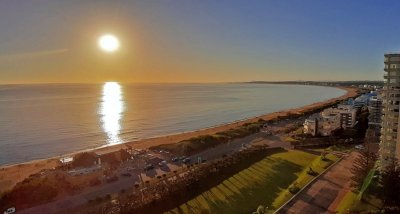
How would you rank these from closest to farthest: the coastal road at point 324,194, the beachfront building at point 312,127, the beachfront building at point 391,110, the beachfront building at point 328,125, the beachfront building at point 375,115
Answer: the coastal road at point 324,194
the beachfront building at point 391,110
the beachfront building at point 328,125
the beachfront building at point 312,127
the beachfront building at point 375,115

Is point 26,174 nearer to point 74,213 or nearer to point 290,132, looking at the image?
point 74,213

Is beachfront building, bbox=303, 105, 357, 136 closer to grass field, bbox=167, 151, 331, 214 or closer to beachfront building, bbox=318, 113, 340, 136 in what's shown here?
beachfront building, bbox=318, 113, 340, 136

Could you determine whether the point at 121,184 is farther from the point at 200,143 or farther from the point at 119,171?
the point at 200,143

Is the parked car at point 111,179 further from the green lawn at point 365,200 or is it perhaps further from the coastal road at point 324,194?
the green lawn at point 365,200

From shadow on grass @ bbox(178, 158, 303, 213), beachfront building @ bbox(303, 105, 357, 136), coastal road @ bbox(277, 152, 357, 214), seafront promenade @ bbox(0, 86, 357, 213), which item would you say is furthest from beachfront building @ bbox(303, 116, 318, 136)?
coastal road @ bbox(277, 152, 357, 214)

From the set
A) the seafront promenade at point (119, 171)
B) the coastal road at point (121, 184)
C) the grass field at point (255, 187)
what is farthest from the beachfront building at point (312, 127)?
the grass field at point (255, 187)

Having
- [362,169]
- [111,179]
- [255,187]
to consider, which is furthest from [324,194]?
[111,179]

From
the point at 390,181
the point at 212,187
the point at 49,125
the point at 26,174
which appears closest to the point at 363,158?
the point at 390,181
